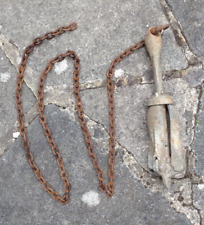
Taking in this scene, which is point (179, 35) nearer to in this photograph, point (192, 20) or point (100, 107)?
point (192, 20)

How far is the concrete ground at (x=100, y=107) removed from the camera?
2373 millimetres

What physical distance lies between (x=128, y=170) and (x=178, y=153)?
1.22ft

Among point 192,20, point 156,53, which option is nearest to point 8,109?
point 156,53

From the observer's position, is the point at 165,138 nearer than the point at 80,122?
Yes

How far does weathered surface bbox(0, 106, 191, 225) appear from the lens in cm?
237

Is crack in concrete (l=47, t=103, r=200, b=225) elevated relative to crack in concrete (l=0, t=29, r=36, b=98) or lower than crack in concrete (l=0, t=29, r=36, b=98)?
lower

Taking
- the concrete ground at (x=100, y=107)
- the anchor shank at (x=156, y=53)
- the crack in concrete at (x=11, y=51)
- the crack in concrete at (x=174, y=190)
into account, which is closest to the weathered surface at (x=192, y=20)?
the concrete ground at (x=100, y=107)

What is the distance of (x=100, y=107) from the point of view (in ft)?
7.91

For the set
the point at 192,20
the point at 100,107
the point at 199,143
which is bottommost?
A: the point at 199,143

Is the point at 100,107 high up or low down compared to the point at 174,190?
up

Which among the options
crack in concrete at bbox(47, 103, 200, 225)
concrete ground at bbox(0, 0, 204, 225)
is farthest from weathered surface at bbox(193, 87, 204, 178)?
crack in concrete at bbox(47, 103, 200, 225)

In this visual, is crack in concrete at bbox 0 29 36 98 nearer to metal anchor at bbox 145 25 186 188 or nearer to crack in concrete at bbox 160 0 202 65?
metal anchor at bbox 145 25 186 188

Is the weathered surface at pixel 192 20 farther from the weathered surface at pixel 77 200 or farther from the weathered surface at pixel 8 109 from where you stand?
the weathered surface at pixel 8 109

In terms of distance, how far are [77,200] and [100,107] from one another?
2.15 ft
